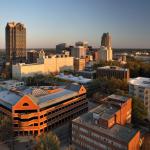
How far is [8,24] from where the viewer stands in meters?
129

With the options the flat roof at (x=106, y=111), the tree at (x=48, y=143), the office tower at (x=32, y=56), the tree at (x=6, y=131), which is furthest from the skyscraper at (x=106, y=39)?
the tree at (x=48, y=143)

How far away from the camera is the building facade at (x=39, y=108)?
34.8 m

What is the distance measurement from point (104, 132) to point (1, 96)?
23272mm

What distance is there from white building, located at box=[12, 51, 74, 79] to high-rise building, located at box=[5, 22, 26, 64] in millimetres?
29848

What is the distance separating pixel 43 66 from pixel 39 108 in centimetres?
6506

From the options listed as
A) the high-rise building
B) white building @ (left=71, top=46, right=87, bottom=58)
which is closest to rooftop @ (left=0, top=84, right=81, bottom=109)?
the high-rise building

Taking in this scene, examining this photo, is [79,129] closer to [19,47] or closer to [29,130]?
[29,130]

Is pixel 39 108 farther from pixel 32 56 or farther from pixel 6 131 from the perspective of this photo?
pixel 32 56

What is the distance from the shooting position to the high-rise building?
424 ft

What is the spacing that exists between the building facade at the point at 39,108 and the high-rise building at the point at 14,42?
91.5 meters

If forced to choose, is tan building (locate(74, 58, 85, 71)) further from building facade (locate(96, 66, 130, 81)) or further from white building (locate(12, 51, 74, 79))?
building facade (locate(96, 66, 130, 81))

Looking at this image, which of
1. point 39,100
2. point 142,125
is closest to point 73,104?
point 39,100

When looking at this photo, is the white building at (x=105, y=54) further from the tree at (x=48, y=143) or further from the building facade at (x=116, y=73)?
the tree at (x=48, y=143)

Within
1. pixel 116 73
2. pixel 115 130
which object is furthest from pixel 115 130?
pixel 116 73
